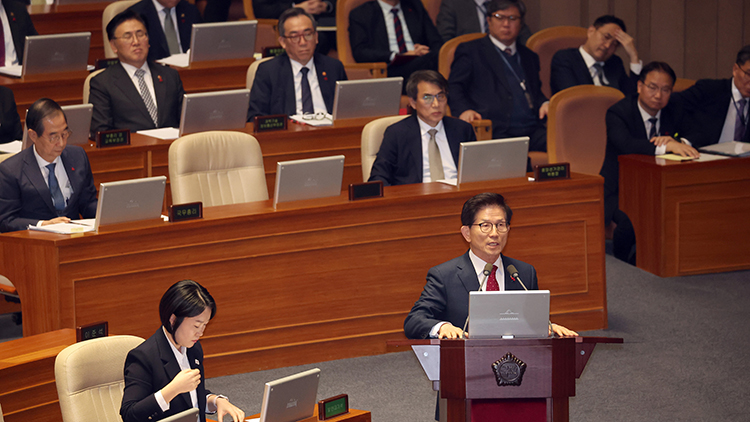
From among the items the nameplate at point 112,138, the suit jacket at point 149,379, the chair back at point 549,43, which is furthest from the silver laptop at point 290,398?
the chair back at point 549,43

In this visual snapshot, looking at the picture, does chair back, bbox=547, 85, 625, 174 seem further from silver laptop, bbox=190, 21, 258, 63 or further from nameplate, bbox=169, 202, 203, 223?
nameplate, bbox=169, 202, 203, 223

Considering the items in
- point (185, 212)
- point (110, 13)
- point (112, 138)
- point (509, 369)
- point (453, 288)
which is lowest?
point (509, 369)

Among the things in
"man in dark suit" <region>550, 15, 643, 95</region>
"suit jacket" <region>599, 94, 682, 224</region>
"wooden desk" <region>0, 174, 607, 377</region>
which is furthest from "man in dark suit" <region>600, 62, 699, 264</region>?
"wooden desk" <region>0, 174, 607, 377</region>

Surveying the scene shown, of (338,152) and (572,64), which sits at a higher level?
(572,64)

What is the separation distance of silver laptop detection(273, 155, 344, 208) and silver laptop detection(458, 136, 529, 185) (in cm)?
55

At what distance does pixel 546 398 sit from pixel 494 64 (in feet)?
11.3

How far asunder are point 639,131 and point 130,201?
2872 millimetres

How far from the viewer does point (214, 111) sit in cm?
488

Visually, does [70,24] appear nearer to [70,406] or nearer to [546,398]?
[70,406]

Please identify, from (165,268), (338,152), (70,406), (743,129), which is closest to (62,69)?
(338,152)

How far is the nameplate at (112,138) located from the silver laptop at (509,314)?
2759 millimetres

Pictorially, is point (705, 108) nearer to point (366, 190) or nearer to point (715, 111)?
point (715, 111)

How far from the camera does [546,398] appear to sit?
257cm

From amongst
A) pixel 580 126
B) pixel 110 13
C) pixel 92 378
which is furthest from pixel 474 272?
pixel 110 13
